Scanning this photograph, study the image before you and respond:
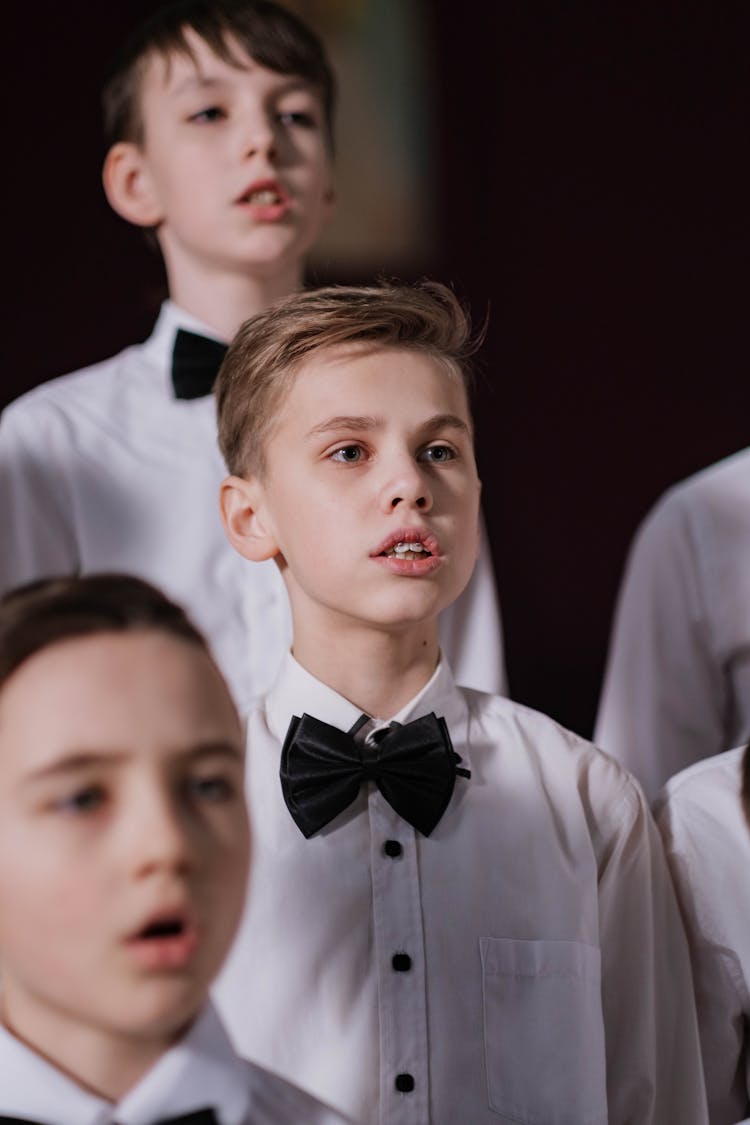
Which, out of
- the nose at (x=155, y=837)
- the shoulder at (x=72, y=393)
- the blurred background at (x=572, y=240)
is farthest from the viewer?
the blurred background at (x=572, y=240)

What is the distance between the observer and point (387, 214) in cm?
316

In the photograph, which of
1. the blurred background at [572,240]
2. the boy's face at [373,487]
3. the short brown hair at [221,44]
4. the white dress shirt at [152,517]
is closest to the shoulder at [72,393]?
the white dress shirt at [152,517]

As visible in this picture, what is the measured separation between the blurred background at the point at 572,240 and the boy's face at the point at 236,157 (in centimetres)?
132

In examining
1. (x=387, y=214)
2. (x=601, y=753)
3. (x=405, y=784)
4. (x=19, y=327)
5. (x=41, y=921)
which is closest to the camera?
(x=41, y=921)

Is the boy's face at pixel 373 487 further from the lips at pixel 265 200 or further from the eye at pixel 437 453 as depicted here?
the lips at pixel 265 200

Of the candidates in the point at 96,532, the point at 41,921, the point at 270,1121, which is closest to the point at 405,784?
the point at 270,1121

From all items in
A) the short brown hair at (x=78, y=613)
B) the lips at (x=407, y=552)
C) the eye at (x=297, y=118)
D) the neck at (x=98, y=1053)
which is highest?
the eye at (x=297, y=118)

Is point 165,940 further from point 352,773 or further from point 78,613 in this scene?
point 352,773

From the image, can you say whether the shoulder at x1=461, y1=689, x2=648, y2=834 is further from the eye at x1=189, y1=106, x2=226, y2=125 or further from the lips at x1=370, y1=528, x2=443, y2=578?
the eye at x1=189, y1=106, x2=226, y2=125

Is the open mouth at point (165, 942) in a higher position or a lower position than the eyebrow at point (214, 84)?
lower

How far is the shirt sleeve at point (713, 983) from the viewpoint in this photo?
1421mm

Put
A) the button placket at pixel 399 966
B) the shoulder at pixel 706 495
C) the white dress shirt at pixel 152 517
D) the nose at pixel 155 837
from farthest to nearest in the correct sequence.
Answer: the shoulder at pixel 706 495 < the white dress shirt at pixel 152 517 < the button placket at pixel 399 966 < the nose at pixel 155 837

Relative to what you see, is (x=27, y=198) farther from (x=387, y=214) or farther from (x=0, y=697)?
(x=0, y=697)

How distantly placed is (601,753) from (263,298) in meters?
0.72
